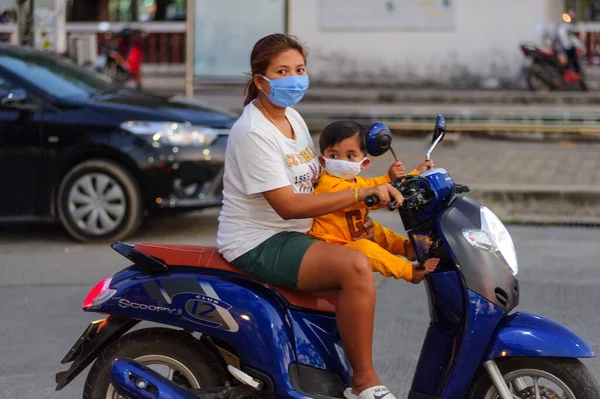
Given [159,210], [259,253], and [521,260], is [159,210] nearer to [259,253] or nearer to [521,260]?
[521,260]

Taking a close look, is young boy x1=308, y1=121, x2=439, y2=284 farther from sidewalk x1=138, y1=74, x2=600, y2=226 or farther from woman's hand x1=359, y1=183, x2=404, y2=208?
sidewalk x1=138, y1=74, x2=600, y2=226

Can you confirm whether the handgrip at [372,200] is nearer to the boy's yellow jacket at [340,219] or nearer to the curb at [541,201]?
the boy's yellow jacket at [340,219]

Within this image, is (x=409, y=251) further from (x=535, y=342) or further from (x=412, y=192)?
(x=535, y=342)

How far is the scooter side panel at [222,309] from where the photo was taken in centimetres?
388

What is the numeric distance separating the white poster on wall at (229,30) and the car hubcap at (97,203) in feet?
18.0

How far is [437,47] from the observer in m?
19.1

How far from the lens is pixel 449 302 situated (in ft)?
12.5

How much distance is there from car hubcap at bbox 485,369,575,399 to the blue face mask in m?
1.25

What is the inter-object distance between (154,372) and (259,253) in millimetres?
564

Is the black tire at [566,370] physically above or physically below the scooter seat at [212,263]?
below

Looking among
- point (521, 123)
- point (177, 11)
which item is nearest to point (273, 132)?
point (521, 123)

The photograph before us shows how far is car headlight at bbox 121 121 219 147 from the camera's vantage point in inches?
332

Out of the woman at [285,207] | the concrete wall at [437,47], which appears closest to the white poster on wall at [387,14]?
the concrete wall at [437,47]

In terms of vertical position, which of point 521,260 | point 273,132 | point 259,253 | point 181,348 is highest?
point 273,132
